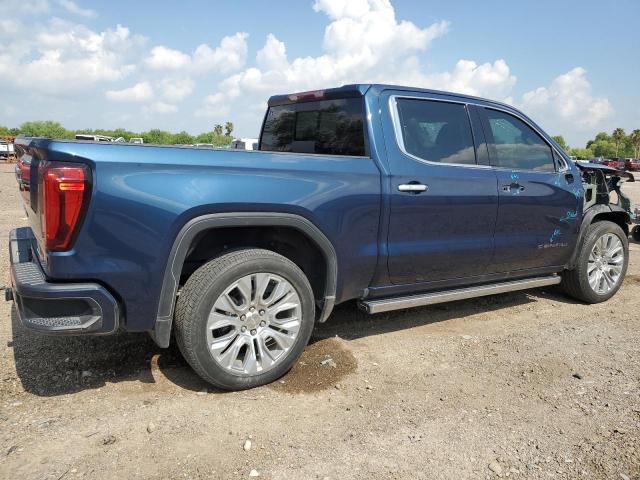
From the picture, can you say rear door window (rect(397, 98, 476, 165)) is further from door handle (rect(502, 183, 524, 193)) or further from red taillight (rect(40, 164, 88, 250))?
red taillight (rect(40, 164, 88, 250))

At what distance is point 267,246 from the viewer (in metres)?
3.39

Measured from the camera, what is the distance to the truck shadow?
123 inches

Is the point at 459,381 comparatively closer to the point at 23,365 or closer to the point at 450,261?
the point at 450,261

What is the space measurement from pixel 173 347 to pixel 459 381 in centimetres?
206

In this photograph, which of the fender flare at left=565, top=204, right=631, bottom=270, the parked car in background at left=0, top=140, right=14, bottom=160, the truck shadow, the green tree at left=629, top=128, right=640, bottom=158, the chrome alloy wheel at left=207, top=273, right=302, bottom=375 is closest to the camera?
the chrome alloy wheel at left=207, top=273, right=302, bottom=375

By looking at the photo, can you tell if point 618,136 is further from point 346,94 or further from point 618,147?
point 346,94

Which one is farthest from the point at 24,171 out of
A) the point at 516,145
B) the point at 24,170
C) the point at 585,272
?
the point at 585,272

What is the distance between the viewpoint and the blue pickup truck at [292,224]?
8.39 feet

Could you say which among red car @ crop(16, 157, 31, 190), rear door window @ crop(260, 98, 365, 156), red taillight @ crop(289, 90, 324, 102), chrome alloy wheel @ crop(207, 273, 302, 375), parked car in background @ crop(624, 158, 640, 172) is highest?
parked car in background @ crop(624, 158, 640, 172)

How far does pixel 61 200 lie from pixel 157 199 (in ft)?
1.48

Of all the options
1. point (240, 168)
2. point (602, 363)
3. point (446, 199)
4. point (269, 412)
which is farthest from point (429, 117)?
point (269, 412)

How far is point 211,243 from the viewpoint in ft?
10.5

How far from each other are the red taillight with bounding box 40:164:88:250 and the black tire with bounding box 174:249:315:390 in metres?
0.70

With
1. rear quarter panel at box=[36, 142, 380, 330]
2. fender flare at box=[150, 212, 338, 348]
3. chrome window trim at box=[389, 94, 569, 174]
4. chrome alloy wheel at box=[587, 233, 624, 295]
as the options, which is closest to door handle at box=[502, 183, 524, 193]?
chrome window trim at box=[389, 94, 569, 174]
